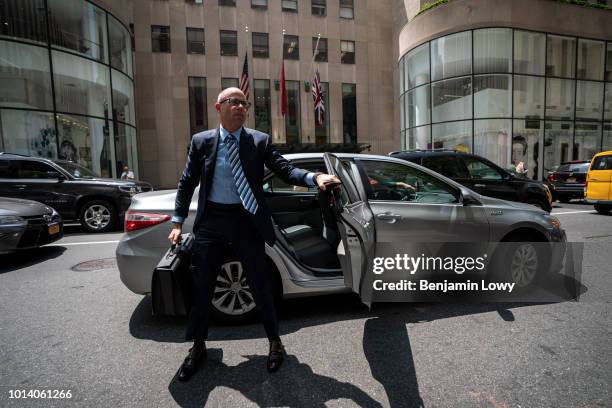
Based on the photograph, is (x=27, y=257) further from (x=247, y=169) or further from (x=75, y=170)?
(x=247, y=169)

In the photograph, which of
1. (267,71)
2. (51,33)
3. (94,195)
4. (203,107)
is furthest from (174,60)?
(94,195)

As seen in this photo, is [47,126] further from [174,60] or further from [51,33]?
[174,60]

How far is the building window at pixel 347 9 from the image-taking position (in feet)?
89.1

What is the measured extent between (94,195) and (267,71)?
785 inches

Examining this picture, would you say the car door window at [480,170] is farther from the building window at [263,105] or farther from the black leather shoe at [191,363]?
the building window at [263,105]

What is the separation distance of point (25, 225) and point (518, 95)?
2184 cm

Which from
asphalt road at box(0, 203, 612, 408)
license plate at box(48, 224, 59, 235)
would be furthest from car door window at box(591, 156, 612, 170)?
license plate at box(48, 224, 59, 235)

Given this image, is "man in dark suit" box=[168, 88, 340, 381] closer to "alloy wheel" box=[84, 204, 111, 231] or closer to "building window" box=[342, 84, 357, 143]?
"alloy wheel" box=[84, 204, 111, 231]

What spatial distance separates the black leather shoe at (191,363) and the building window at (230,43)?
2575cm

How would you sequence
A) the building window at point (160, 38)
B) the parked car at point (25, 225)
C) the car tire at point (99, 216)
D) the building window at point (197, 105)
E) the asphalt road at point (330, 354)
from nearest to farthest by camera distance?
the asphalt road at point (330, 354) → the parked car at point (25, 225) → the car tire at point (99, 216) → the building window at point (160, 38) → the building window at point (197, 105)

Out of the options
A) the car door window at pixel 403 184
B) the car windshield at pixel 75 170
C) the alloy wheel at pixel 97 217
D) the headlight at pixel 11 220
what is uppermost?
the car windshield at pixel 75 170

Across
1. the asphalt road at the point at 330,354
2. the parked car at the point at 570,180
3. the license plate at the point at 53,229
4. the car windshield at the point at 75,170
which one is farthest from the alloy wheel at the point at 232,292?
the parked car at the point at 570,180

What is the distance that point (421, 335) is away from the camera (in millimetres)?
3135

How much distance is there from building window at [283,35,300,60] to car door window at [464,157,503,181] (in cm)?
2062
